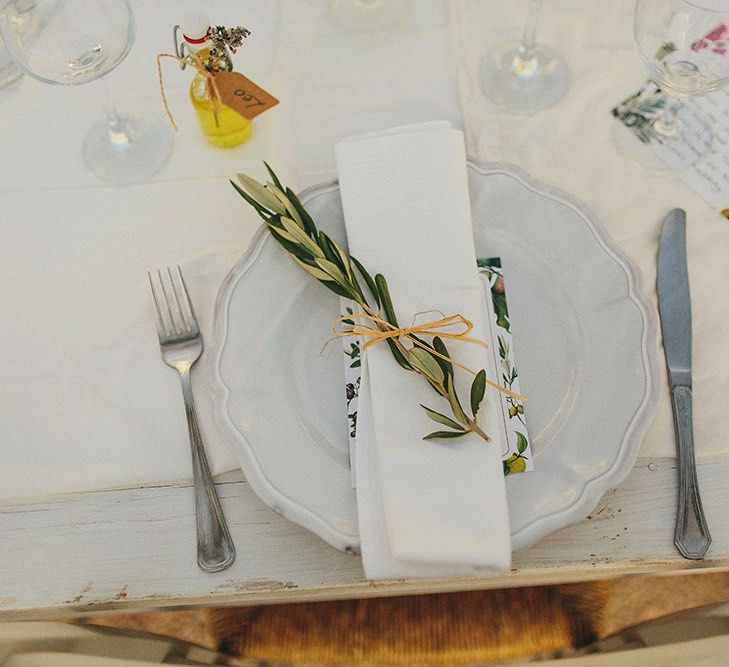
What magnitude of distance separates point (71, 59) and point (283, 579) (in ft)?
1.79

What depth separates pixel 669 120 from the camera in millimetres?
762

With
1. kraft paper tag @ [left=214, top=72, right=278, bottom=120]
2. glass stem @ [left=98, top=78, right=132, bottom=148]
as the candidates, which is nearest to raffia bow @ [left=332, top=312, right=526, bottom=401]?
kraft paper tag @ [left=214, top=72, right=278, bottom=120]

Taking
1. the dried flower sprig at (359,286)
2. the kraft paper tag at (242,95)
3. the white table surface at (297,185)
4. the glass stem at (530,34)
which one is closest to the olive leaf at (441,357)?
the dried flower sprig at (359,286)

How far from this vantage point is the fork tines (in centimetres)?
67

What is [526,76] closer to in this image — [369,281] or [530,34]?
[530,34]

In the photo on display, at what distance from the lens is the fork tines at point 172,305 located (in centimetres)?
67

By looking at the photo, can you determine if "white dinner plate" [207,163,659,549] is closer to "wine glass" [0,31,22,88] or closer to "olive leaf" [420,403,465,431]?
"olive leaf" [420,403,465,431]

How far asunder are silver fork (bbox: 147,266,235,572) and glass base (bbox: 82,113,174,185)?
13cm

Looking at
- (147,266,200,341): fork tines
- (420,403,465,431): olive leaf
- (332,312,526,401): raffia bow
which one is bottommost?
(420,403,465,431): olive leaf

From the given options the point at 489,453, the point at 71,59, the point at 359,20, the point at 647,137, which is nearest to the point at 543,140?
the point at 647,137

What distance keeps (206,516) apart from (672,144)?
0.61 m

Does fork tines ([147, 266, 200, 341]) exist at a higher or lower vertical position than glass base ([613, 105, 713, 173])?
lower

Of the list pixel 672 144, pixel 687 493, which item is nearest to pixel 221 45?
pixel 672 144

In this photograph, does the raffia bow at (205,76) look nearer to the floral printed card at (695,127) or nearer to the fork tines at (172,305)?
the fork tines at (172,305)
